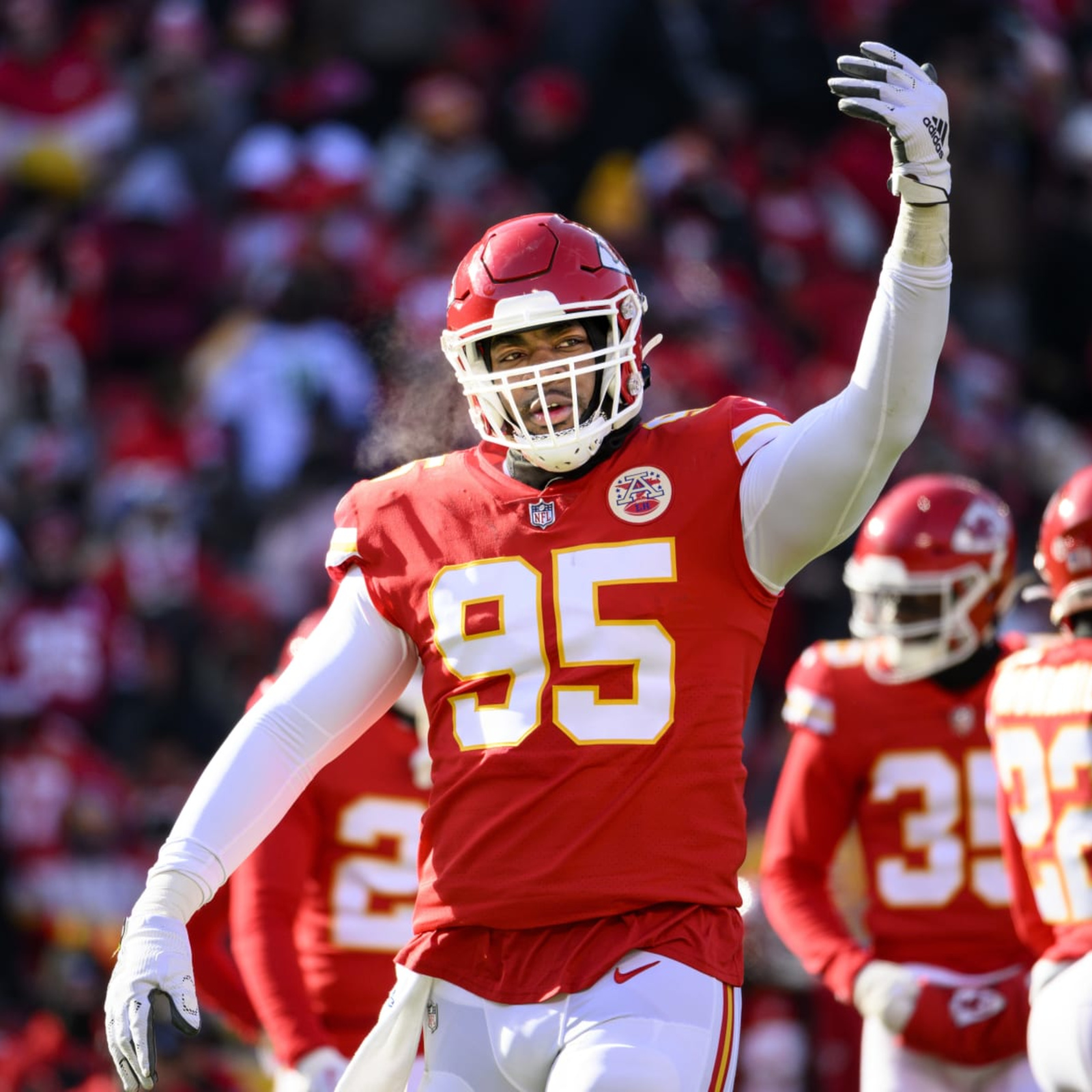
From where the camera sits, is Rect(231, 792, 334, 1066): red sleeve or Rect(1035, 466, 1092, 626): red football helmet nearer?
Rect(1035, 466, 1092, 626): red football helmet

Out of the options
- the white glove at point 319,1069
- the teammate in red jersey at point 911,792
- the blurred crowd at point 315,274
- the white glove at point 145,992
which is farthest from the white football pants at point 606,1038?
the blurred crowd at point 315,274

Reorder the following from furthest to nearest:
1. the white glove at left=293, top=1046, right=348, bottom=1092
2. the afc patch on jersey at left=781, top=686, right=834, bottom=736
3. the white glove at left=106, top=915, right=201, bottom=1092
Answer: the afc patch on jersey at left=781, top=686, right=834, bottom=736, the white glove at left=293, top=1046, right=348, bottom=1092, the white glove at left=106, top=915, right=201, bottom=1092

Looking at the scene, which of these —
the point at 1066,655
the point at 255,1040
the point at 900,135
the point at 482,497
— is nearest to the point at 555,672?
the point at 482,497

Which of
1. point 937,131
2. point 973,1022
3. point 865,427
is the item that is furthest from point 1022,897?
point 937,131

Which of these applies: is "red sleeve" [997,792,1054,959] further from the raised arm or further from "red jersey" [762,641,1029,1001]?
the raised arm

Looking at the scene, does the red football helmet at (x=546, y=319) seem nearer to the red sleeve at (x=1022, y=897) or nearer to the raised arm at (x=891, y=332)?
the raised arm at (x=891, y=332)

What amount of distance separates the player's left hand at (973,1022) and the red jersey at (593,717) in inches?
65.7

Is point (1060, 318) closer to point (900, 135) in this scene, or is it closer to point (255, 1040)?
point (255, 1040)

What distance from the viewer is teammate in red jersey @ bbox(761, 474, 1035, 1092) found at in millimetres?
4914

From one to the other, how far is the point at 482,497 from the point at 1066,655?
1.43 metres

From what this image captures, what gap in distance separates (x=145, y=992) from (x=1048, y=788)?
6.20 feet

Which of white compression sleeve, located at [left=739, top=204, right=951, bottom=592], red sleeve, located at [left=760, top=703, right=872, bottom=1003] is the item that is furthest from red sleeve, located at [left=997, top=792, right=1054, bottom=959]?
white compression sleeve, located at [left=739, top=204, right=951, bottom=592]

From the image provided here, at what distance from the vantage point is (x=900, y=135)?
3059 millimetres

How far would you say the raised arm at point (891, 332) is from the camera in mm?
3074
